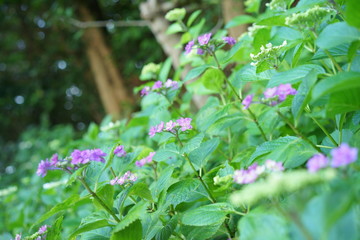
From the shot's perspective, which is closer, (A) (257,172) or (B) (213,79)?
(A) (257,172)

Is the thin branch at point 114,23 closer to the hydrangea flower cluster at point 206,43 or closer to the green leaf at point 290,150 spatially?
the hydrangea flower cluster at point 206,43

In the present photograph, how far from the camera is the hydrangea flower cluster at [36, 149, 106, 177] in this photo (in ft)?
4.41

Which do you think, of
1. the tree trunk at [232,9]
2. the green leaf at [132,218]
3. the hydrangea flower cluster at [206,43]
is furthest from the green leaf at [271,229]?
the tree trunk at [232,9]

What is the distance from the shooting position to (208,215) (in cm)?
121

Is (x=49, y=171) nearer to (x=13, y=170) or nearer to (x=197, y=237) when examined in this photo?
(x=197, y=237)

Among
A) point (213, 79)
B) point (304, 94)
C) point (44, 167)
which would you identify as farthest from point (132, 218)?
point (213, 79)

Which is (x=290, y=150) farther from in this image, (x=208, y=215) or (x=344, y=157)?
(x=344, y=157)

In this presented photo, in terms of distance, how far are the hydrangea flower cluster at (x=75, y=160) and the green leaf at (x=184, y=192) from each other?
282 millimetres

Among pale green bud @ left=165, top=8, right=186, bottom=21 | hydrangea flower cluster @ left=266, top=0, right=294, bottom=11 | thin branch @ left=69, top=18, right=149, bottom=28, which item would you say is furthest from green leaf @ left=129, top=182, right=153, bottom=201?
thin branch @ left=69, top=18, right=149, bottom=28

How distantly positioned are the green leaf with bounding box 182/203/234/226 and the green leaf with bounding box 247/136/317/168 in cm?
18

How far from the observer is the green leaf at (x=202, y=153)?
1.46 meters

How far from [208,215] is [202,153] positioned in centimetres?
31

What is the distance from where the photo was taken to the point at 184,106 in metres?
2.56

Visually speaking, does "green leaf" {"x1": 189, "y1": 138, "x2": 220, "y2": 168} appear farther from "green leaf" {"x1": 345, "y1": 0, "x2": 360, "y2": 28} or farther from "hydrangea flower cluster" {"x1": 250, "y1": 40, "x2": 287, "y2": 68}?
"green leaf" {"x1": 345, "y1": 0, "x2": 360, "y2": 28}
